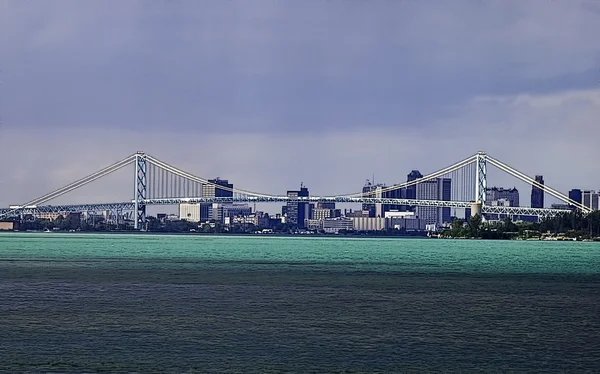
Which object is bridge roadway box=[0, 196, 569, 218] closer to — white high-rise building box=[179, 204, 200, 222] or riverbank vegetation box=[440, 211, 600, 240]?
riverbank vegetation box=[440, 211, 600, 240]

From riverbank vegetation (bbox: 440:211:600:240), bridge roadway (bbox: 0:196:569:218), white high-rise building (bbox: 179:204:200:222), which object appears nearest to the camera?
bridge roadway (bbox: 0:196:569:218)

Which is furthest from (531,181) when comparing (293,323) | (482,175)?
(293,323)

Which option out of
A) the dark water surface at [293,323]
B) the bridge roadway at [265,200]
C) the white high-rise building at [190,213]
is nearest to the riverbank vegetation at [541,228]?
the bridge roadway at [265,200]

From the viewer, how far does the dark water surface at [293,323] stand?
16.7 m

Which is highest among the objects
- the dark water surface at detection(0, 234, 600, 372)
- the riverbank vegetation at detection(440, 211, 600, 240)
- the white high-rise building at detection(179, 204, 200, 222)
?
the white high-rise building at detection(179, 204, 200, 222)

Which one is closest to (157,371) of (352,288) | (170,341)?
(170,341)

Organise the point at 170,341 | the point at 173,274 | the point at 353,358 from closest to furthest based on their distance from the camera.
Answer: the point at 353,358 → the point at 170,341 → the point at 173,274

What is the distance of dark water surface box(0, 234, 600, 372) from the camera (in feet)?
54.9

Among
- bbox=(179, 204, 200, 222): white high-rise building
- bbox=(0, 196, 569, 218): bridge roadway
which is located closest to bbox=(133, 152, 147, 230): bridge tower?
bbox=(0, 196, 569, 218): bridge roadway

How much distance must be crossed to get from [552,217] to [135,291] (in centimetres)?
9176

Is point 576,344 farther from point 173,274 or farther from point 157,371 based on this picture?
point 173,274

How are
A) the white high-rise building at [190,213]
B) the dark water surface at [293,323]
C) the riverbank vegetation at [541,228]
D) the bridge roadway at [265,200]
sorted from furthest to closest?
the white high-rise building at [190,213] < the riverbank vegetation at [541,228] < the bridge roadway at [265,200] < the dark water surface at [293,323]

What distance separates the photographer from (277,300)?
87.9 feet

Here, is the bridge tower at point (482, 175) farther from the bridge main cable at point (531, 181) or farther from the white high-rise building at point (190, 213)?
the white high-rise building at point (190, 213)
